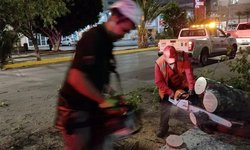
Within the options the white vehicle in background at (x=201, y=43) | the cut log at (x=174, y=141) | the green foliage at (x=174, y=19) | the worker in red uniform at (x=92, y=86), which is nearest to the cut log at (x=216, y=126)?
the cut log at (x=174, y=141)

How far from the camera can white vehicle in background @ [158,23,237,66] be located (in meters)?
15.1

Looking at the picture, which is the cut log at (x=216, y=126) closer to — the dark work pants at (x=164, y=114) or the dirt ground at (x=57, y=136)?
the dark work pants at (x=164, y=114)

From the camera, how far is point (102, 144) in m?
3.09

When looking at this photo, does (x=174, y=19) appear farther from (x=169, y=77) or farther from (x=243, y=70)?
(x=169, y=77)

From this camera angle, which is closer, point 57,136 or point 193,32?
point 57,136

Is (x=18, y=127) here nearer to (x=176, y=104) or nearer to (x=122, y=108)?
(x=176, y=104)

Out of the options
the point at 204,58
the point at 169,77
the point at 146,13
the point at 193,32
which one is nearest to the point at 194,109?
the point at 169,77

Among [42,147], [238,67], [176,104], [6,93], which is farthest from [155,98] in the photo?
[6,93]

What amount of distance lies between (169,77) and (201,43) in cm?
1097

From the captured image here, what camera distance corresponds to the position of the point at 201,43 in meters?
15.8

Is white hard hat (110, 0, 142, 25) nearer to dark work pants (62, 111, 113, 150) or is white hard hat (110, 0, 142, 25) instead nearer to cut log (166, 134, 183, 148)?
dark work pants (62, 111, 113, 150)

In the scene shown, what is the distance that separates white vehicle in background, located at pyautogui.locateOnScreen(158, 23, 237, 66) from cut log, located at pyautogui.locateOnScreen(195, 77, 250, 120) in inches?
337

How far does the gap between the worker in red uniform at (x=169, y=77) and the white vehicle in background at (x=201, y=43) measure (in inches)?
346

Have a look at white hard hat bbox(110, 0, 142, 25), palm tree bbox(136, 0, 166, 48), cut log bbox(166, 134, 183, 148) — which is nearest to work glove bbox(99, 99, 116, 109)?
white hard hat bbox(110, 0, 142, 25)
